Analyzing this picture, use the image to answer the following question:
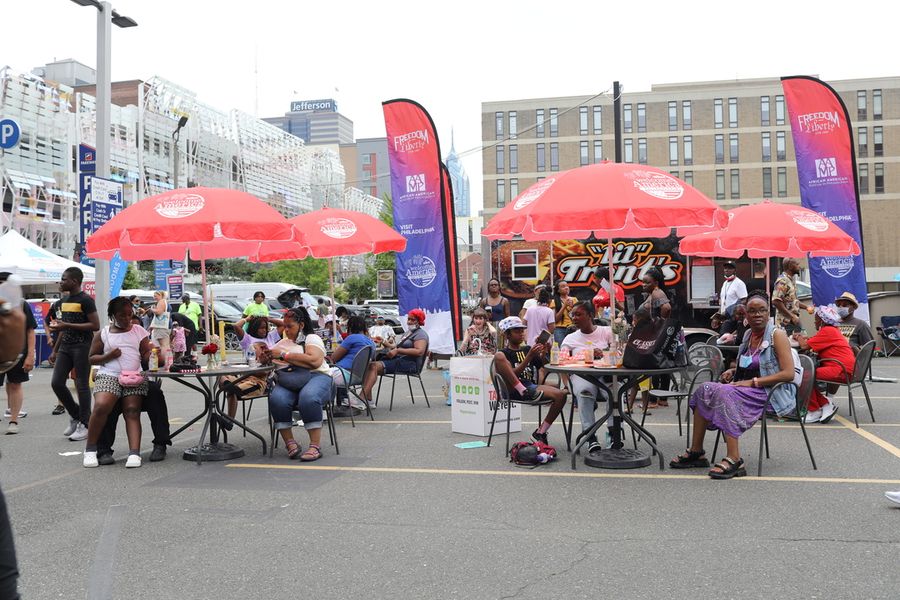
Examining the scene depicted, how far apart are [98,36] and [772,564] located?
12.6 metres

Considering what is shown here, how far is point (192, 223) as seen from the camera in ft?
25.1

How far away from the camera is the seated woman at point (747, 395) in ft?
21.4

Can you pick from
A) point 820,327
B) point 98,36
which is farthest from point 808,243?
point 98,36

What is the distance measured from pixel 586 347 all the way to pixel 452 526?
285 cm

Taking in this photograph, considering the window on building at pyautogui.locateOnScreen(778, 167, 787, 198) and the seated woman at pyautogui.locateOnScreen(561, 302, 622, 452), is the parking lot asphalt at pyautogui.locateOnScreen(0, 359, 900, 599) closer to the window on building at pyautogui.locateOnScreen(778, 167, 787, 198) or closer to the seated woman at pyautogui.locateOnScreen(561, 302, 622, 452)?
the seated woman at pyautogui.locateOnScreen(561, 302, 622, 452)

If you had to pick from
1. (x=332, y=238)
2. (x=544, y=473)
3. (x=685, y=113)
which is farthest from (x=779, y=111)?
(x=544, y=473)

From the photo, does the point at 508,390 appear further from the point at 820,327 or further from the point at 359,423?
the point at 820,327

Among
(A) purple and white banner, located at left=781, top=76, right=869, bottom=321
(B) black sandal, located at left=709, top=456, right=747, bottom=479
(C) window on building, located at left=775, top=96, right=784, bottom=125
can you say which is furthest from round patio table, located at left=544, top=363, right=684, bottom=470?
(C) window on building, located at left=775, top=96, right=784, bottom=125

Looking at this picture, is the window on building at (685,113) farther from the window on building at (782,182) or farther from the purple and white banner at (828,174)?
the purple and white banner at (828,174)

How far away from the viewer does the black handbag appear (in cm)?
689

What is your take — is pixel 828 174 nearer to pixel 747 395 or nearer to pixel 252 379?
pixel 747 395

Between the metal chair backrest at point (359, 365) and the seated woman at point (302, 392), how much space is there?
4.88 ft

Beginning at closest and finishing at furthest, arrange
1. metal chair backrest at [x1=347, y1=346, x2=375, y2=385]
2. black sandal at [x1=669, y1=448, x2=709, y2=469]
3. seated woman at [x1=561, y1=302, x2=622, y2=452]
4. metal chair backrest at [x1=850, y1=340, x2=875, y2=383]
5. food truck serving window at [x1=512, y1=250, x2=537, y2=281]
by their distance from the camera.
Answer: black sandal at [x1=669, y1=448, x2=709, y2=469] → seated woman at [x1=561, y1=302, x2=622, y2=452] → metal chair backrest at [x1=850, y1=340, x2=875, y2=383] → metal chair backrest at [x1=347, y1=346, x2=375, y2=385] → food truck serving window at [x1=512, y1=250, x2=537, y2=281]

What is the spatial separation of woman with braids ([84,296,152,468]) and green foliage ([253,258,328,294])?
46297 mm
